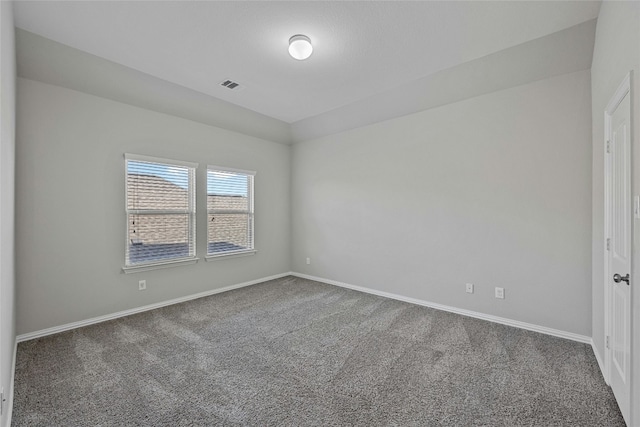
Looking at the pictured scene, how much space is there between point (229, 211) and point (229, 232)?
0.35m

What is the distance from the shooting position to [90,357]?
8.38 ft

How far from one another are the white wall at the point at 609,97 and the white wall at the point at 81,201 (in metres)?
4.45

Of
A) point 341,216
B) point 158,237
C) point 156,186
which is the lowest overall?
point 158,237

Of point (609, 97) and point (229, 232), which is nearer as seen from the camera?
point (609, 97)

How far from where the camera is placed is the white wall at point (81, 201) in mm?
2891

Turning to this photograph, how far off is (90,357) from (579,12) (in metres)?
5.08

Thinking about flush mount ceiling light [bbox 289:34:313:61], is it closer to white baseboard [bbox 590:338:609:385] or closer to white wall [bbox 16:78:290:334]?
white wall [bbox 16:78:290:334]

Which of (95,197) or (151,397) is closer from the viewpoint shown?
(151,397)

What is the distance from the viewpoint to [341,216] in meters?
4.93

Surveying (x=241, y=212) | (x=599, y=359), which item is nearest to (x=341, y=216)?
(x=241, y=212)

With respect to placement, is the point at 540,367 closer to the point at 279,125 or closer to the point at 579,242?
the point at 579,242

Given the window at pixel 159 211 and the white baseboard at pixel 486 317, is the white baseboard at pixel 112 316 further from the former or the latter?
the white baseboard at pixel 486 317

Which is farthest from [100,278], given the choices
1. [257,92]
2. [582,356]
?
[582,356]

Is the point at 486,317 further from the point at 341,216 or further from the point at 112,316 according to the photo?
the point at 112,316
